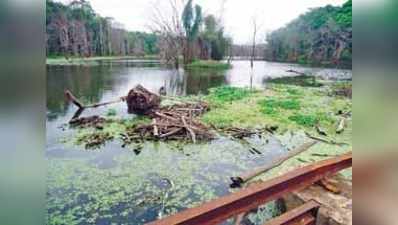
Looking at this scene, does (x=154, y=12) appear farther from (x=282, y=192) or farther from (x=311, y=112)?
(x=282, y=192)

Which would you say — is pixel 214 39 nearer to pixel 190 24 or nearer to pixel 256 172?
pixel 190 24

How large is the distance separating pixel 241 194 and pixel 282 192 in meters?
0.25

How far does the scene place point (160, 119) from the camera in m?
4.86

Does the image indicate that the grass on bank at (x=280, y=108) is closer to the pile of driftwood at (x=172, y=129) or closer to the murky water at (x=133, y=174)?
the pile of driftwood at (x=172, y=129)

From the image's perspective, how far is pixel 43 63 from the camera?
0.42 m

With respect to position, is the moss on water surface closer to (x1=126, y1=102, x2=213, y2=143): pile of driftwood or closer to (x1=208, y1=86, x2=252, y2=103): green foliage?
(x1=126, y1=102, x2=213, y2=143): pile of driftwood

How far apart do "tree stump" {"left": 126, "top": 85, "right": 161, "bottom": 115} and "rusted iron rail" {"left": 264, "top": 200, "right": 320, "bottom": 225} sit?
13.4ft

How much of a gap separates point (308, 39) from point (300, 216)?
1217cm

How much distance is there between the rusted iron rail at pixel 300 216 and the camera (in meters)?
1.29

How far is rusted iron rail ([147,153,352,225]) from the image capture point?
914 millimetres

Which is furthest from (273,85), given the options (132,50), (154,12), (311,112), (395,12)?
(395,12)

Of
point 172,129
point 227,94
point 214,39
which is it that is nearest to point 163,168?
point 172,129

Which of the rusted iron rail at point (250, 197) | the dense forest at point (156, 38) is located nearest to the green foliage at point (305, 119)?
the rusted iron rail at point (250, 197)

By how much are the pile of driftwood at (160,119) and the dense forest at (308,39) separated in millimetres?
7512
